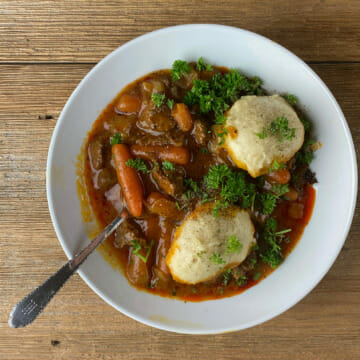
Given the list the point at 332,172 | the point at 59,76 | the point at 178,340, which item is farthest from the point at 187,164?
the point at 178,340

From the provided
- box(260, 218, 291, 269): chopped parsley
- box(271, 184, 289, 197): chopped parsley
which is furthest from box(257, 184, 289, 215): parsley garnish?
box(260, 218, 291, 269): chopped parsley

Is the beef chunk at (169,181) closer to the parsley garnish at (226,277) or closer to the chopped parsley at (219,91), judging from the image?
the chopped parsley at (219,91)

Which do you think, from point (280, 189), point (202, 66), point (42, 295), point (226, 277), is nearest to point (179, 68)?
point (202, 66)

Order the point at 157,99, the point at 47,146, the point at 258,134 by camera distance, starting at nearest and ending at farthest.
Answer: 1. the point at 258,134
2. the point at 157,99
3. the point at 47,146

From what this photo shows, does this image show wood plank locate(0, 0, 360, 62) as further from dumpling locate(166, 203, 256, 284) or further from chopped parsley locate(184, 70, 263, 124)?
dumpling locate(166, 203, 256, 284)

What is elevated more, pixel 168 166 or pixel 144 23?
pixel 144 23

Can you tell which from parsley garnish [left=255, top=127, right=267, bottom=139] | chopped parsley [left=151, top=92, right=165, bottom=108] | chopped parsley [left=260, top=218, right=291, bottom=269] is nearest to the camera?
parsley garnish [left=255, top=127, right=267, bottom=139]

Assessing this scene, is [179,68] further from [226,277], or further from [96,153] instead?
[226,277]
